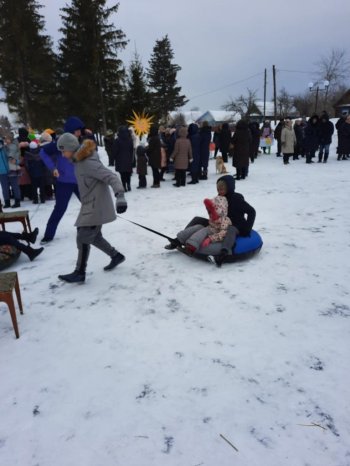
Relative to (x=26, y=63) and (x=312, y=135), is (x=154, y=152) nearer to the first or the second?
(x=312, y=135)

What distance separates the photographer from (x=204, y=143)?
1203cm

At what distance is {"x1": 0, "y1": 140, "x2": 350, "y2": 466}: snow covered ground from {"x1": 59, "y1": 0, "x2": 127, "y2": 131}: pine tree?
23.7m

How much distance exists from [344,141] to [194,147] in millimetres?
6791

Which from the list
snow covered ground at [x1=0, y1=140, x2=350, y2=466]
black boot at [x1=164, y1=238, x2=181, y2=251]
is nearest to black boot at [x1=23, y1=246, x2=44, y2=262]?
snow covered ground at [x1=0, y1=140, x2=350, y2=466]

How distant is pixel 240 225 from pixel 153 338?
2339 mm

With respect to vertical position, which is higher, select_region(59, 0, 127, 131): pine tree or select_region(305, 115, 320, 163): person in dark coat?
select_region(59, 0, 127, 131): pine tree

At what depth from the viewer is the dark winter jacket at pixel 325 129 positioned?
1332cm

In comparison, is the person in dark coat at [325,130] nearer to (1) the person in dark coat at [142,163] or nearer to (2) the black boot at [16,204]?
(1) the person in dark coat at [142,163]

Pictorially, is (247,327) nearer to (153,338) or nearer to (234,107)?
(153,338)

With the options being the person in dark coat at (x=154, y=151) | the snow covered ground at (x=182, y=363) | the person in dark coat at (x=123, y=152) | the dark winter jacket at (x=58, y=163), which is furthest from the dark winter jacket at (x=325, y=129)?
the dark winter jacket at (x=58, y=163)

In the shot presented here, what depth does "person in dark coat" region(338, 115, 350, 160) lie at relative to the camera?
13219 millimetres

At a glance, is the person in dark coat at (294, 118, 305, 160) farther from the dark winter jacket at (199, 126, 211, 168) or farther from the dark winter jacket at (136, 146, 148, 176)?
the dark winter jacket at (136, 146, 148, 176)

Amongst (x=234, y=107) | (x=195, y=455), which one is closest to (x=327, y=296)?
(x=195, y=455)

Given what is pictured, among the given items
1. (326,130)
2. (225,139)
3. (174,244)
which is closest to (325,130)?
(326,130)
